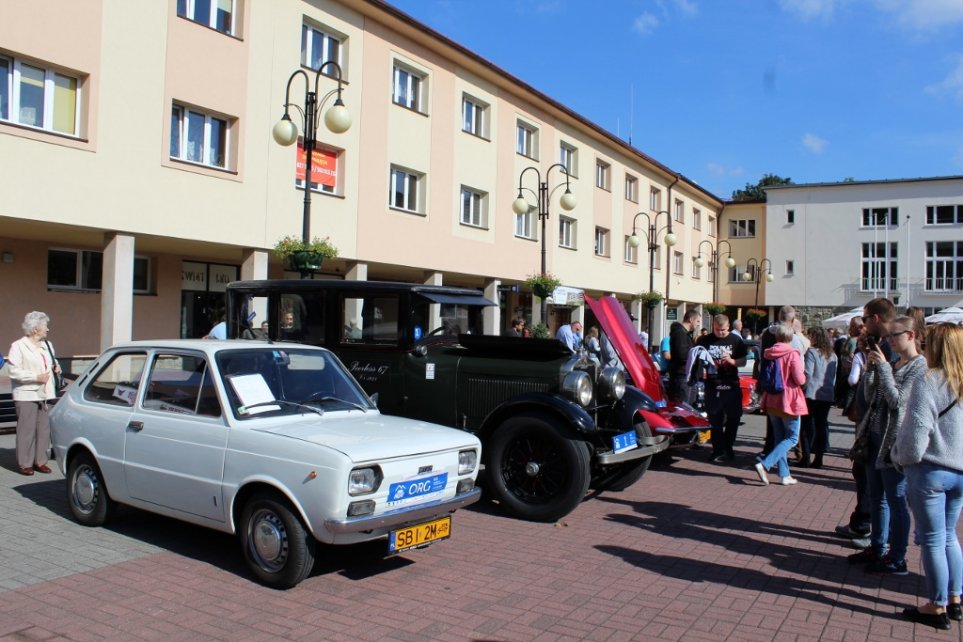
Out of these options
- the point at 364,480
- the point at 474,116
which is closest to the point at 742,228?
the point at 474,116

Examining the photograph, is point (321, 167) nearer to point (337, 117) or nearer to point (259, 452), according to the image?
point (337, 117)

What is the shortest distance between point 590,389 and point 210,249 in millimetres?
13236

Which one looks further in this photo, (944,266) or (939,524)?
(944,266)

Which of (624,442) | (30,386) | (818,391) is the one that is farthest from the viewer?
(818,391)

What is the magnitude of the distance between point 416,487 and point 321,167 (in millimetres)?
14494

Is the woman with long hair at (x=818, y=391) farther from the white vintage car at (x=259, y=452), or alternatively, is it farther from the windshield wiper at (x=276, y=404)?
the windshield wiper at (x=276, y=404)

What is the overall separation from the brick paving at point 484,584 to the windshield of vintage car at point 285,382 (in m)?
1.13

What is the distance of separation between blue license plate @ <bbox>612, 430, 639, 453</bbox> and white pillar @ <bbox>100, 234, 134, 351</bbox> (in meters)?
11.2

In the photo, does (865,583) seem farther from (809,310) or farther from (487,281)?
(809,310)

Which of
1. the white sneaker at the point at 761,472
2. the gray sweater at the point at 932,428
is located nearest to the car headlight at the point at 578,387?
the gray sweater at the point at 932,428

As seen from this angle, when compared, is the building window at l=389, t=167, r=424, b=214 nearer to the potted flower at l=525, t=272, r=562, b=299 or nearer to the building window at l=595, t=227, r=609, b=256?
the potted flower at l=525, t=272, r=562, b=299

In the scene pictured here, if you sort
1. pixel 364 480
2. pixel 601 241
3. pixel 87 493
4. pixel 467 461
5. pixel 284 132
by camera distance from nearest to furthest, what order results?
pixel 364 480 < pixel 467 461 < pixel 87 493 < pixel 284 132 < pixel 601 241

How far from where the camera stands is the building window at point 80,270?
55.1 feet

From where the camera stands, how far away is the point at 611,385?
6930 millimetres
